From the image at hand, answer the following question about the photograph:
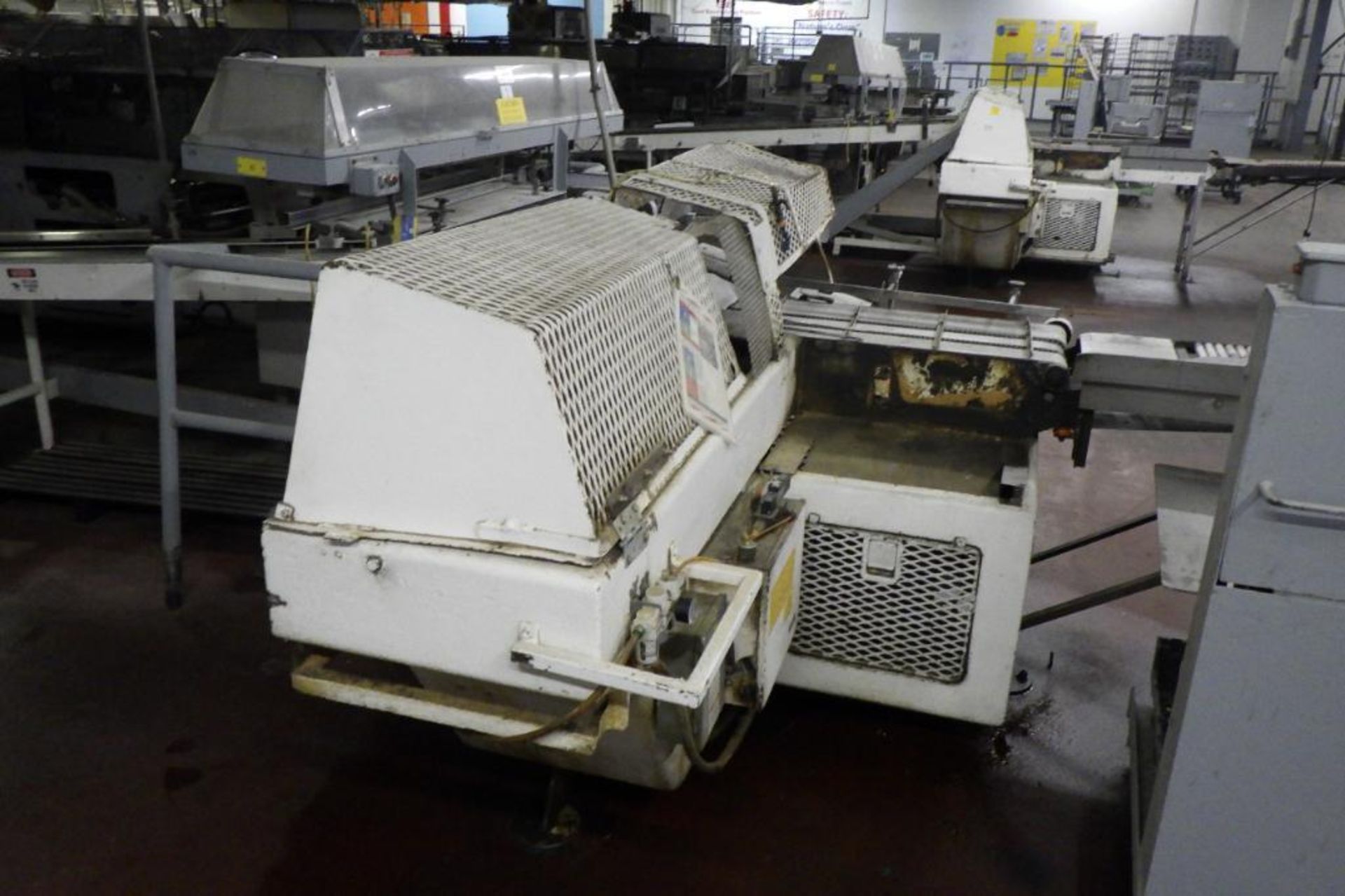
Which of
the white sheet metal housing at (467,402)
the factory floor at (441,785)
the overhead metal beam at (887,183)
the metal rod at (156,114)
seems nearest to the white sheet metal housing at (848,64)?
the overhead metal beam at (887,183)

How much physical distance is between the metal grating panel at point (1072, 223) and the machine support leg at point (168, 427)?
15.0ft

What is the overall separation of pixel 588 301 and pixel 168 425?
1.45 metres

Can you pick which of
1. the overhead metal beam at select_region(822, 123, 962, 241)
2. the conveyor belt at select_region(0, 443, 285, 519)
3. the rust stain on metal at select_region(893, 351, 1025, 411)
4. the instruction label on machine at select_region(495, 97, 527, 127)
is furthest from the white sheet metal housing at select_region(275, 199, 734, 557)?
the overhead metal beam at select_region(822, 123, 962, 241)

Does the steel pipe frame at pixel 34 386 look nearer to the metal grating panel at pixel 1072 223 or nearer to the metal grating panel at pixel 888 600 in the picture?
the metal grating panel at pixel 888 600

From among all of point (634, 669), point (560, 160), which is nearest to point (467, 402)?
point (634, 669)

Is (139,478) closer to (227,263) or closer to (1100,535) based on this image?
Result: (227,263)


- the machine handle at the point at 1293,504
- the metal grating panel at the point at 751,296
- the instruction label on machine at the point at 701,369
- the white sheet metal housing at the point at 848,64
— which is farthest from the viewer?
the white sheet metal housing at the point at 848,64

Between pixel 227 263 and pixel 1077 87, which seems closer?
pixel 227 263

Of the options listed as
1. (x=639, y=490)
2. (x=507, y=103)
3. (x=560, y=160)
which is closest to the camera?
(x=639, y=490)

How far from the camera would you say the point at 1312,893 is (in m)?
1.23

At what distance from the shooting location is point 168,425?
88.4 inches

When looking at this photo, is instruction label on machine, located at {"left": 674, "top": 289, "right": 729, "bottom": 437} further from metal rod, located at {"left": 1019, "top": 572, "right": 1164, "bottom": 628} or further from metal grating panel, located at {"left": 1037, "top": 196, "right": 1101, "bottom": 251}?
metal grating panel, located at {"left": 1037, "top": 196, "right": 1101, "bottom": 251}

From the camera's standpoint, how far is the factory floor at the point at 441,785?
1.60 meters

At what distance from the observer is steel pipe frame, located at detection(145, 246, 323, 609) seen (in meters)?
2.16
